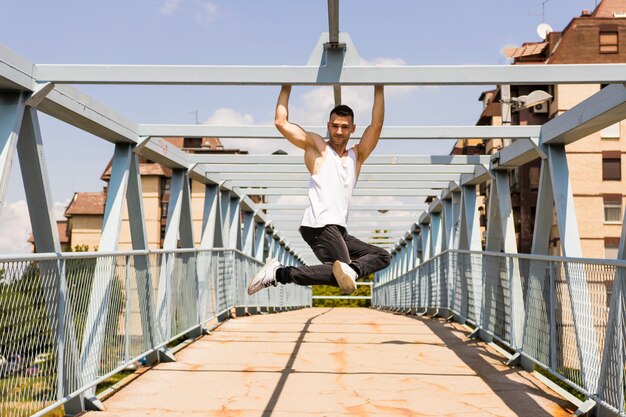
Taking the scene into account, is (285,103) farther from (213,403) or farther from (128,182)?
(128,182)

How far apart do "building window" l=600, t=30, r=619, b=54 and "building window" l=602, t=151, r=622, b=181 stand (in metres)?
4.61

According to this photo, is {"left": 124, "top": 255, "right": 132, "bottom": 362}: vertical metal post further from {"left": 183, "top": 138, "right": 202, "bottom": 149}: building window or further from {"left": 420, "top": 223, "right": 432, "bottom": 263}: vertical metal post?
{"left": 183, "top": 138, "right": 202, "bottom": 149}: building window

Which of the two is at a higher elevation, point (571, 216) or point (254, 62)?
point (254, 62)

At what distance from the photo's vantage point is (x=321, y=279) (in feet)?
17.2

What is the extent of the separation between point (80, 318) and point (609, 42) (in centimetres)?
3401

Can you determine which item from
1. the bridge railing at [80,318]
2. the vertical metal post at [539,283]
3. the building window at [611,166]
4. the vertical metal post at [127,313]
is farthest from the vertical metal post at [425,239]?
the building window at [611,166]

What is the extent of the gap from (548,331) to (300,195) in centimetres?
1071

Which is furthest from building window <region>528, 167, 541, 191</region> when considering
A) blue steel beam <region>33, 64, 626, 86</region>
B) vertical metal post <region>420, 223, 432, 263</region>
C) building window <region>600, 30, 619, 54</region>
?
blue steel beam <region>33, 64, 626, 86</region>

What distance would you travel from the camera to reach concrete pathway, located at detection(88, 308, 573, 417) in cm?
588

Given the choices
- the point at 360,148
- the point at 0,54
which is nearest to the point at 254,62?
the point at 360,148

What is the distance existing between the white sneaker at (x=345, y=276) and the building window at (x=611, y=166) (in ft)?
113

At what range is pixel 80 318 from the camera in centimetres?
585

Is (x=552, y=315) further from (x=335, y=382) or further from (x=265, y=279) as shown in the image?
(x=265, y=279)

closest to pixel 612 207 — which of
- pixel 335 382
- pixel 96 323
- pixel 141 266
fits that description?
pixel 335 382
